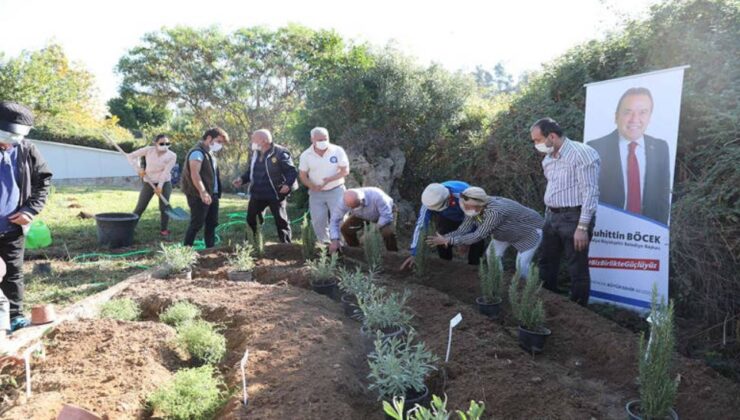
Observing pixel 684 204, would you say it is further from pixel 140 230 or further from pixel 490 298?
pixel 140 230

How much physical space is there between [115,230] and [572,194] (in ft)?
19.8

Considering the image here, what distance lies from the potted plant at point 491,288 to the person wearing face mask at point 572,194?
46 centimetres

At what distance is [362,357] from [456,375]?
25.3 inches

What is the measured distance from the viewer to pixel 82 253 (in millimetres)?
6621

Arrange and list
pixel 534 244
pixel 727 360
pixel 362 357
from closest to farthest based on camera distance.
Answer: pixel 362 357
pixel 727 360
pixel 534 244

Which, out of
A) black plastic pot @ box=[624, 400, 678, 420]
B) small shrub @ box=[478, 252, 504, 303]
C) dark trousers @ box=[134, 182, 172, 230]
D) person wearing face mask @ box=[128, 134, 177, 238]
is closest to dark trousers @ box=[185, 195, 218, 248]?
person wearing face mask @ box=[128, 134, 177, 238]

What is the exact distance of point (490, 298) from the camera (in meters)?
4.09

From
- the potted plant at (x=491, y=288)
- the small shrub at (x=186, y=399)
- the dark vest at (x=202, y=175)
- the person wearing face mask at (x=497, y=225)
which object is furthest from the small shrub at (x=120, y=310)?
the potted plant at (x=491, y=288)

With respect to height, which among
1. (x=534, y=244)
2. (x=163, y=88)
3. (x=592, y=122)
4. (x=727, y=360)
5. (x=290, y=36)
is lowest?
(x=727, y=360)

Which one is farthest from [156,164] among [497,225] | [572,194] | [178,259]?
[572,194]

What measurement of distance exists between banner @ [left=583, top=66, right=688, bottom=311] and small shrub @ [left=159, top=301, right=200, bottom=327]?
3.74 m

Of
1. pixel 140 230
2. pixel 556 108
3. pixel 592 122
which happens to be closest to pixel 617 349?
pixel 592 122

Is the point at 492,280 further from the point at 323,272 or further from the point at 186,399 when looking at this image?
the point at 186,399

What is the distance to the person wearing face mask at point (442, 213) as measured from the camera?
5008mm
